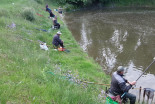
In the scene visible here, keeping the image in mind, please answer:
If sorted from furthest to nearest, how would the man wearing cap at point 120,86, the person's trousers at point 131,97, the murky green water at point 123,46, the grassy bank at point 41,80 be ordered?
1. the murky green water at point 123,46
2. the person's trousers at point 131,97
3. the man wearing cap at point 120,86
4. the grassy bank at point 41,80

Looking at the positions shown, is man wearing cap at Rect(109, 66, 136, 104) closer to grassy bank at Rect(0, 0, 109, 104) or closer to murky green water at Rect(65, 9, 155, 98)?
grassy bank at Rect(0, 0, 109, 104)

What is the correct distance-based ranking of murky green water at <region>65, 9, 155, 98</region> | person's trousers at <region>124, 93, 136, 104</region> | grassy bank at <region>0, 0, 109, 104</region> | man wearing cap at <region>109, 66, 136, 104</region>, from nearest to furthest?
grassy bank at <region>0, 0, 109, 104</region>, man wearing cap at <region>109, 66, 136, 104</region>, person's trousers at <region>124, 93, 136, 104</region>, murky green water at <region>65, 9, 155, 98</region>

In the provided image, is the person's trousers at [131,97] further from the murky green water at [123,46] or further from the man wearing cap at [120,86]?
the murky green water at [123,46]

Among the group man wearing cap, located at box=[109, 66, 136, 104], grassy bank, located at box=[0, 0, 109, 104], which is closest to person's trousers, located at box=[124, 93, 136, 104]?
man wearing cap, located at box=[109, 66, 136, 104]

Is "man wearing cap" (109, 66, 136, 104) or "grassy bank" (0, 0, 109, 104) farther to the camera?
"man wearing cap" (109, 66, 136, 104)

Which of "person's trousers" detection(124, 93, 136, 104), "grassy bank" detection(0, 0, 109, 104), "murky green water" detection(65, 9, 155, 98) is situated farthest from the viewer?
"murky green water" detection(65, 9, 155, 98)

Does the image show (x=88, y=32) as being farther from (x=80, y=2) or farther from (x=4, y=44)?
(x=80, y=2)

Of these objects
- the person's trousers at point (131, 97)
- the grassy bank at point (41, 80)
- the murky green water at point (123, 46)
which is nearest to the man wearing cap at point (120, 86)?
the person's trousers at point (131, 97)

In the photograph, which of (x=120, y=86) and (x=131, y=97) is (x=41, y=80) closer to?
(x=120, y=86)

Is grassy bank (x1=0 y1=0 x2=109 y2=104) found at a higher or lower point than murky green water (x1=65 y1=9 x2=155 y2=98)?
higher

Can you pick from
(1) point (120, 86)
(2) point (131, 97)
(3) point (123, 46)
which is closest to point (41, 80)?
(1) point (120, 86)

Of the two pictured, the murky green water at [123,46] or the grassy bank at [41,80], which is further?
the murky green water at [123,46]

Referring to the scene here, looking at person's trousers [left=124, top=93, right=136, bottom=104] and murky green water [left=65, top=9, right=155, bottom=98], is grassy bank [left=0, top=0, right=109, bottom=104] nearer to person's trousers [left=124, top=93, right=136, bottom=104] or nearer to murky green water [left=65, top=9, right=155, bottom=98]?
person's trousers [left=124, top=93, right=136, bottom=104]

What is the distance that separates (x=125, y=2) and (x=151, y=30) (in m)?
22.9
